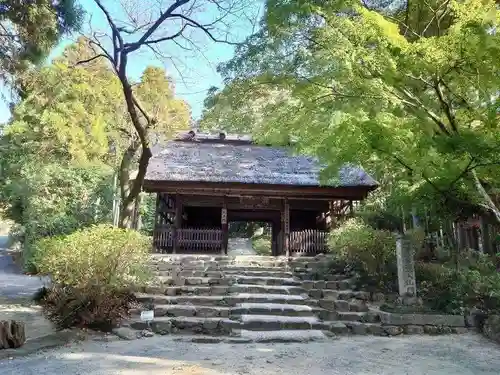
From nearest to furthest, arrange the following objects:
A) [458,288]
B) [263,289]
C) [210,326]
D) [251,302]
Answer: [210,326], [458,288], [251,302], [263,289]

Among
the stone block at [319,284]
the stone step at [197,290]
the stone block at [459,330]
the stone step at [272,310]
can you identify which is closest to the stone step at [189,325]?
the stone step at [272,310]

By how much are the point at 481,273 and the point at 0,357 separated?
886 cm

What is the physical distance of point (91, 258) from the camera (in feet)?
21.3

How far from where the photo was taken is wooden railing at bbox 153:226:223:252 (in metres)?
14.3

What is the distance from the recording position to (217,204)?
15.7 m

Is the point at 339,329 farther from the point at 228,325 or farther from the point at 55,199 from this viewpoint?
the point at 55,199

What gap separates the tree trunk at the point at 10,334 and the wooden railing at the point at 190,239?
914 cm

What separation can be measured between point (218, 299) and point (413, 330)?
3716 mm

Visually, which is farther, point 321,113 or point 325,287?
point 325,287

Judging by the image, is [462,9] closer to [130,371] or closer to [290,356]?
[290,356]

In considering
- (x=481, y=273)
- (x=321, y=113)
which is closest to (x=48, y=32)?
(x=321, y=113)

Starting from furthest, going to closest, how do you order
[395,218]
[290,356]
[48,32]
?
[395,218]
[290,356]
[48,32]

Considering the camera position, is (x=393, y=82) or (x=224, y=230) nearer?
(x=393, y=82)

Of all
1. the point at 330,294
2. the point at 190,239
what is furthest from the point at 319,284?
the point at 190,239
